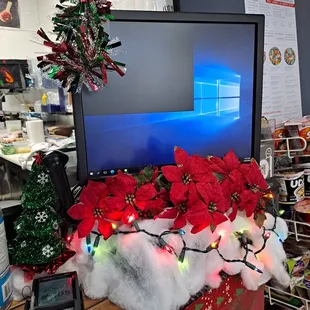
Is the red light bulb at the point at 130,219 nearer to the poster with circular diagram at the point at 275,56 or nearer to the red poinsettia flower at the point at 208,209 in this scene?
the red poinsettia flower at the point at 208,209

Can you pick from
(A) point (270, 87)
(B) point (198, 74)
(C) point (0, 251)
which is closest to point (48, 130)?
(A) point (270, 87)

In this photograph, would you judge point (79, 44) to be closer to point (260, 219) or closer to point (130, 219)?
point (130, 219)

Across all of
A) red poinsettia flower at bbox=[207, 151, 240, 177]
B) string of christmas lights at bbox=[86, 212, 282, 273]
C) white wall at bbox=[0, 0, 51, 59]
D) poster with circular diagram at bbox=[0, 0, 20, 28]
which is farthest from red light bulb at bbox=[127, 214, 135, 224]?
poster with circular diagram at bbox=[0, 0, 20, 28]

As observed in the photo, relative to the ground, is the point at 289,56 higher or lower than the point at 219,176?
higher

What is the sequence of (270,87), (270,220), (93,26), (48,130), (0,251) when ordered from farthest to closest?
1. (48,130)
2. (270,87)
3. (270,220)
4. (93,26)
5. (0,251)

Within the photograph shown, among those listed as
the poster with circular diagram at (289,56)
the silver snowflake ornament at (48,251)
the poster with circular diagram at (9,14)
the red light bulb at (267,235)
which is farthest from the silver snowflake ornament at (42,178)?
the poster with circular diagram at (9,14)

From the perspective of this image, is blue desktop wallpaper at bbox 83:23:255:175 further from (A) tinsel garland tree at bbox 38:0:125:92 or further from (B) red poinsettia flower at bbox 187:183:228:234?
(B) red poinsettia flower at bbox 187:183:228:234

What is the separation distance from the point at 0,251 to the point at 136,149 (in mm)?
371

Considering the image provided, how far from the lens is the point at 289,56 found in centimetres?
144

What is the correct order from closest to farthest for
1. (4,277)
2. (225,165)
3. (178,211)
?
1. (4,277)
2. (178,211)
3. (225,165)

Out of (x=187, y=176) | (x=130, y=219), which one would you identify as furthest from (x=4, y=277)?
(x=187, y=176)

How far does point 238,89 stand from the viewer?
861mm

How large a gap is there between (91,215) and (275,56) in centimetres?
111

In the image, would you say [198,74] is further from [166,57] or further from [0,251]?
[0,251]
